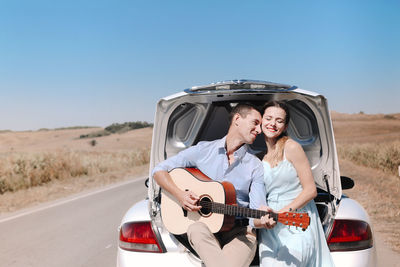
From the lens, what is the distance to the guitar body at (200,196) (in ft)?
10.9

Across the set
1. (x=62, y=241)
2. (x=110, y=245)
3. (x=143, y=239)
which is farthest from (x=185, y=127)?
(x=62, y=241)

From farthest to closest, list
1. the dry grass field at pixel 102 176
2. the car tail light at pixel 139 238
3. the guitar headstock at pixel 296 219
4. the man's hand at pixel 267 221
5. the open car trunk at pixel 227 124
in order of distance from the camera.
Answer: the dry grass field at pixel 102 176
the open car trunk at pixel 227 124
the car tail light at pixel 139 238
the man's hand at pixel 267 221
the guitar headstock at pixel 296 219

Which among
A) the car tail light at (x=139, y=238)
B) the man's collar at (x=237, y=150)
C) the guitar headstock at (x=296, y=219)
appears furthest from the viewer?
the man's collar at (x=237, y=150)

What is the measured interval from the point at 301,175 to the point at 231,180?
1.87ft

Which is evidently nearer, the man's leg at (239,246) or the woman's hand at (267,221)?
the woman's hand at (267,221)

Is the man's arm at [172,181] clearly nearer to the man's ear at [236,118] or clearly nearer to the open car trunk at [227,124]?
the open car trunk at [227,124]

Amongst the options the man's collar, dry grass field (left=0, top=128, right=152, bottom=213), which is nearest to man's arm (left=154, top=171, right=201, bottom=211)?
the man's collar

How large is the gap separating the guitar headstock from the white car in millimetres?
506

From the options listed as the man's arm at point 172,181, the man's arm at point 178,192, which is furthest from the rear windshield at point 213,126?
the man's arm at point 178,192

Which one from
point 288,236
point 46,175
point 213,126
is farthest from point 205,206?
point 46,175

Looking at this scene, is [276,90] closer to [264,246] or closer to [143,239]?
[264,246]

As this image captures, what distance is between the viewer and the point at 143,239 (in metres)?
3.50

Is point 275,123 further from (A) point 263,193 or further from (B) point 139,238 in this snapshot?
(B) point 139,238

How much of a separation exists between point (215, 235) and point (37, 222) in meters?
6.14
